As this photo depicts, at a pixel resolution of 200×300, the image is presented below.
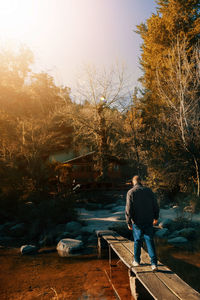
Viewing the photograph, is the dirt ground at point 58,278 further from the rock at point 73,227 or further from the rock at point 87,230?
the rock at point 73,227

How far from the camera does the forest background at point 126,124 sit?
14.8 metres

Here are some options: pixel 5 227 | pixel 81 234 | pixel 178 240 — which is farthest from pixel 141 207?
pixel 5 227

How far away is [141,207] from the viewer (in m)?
5.11

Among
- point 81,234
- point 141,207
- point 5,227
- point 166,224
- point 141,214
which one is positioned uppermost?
point 141,207

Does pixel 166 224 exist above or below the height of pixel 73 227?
above

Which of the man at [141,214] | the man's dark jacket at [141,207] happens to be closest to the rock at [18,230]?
the man at [141,214]

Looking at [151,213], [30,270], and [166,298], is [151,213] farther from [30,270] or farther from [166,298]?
[30,270]

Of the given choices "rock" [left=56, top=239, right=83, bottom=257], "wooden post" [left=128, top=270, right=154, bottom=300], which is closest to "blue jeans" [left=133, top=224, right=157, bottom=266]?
"wooden post" [left=128, top=270, right=154, bottom=300]

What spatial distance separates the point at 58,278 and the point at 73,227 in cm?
502

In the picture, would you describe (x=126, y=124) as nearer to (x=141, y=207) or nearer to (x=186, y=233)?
(x=186, y=233)

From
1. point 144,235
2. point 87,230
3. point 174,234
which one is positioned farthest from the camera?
point 87,230

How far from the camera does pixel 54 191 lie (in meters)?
14.9

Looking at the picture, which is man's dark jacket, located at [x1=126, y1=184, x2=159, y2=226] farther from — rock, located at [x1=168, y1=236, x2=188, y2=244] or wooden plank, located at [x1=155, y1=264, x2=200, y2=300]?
rock, located at [x1=168, y1=236, x2=188, y2=244]

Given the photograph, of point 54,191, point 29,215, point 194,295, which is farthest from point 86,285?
point 54,191
